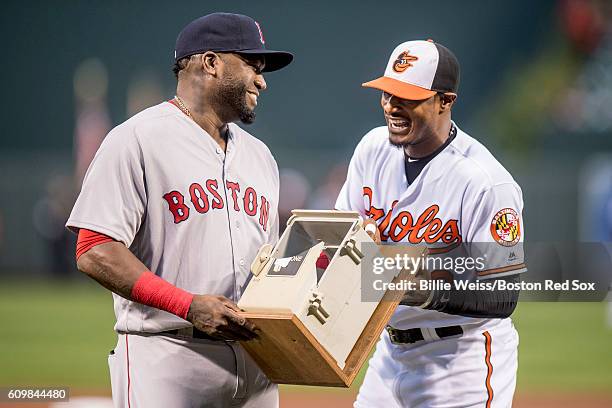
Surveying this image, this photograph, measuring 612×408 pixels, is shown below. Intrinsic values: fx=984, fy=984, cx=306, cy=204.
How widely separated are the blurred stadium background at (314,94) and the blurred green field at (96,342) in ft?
6.17

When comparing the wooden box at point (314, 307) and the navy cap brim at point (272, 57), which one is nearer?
the wooden box at point (314, 307)

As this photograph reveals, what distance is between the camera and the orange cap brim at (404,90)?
4.36 meters

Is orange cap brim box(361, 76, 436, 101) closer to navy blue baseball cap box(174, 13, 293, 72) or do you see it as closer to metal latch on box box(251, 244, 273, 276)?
navy blue baseball cap box(174, 13, 293, 72)

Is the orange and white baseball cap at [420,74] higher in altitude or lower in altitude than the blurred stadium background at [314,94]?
higher

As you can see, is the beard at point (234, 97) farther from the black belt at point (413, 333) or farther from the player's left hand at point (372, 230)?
the black belt at point (413, 333)

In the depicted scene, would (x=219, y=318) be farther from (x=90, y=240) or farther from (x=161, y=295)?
(x=90, y=240)

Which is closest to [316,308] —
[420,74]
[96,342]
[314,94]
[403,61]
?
[420,74]

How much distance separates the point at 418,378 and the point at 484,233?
27.6 inches

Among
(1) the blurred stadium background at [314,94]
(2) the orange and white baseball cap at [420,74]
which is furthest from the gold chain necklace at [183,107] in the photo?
(1) the blurred stadium background at [314,94]

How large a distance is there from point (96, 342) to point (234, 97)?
886 cm

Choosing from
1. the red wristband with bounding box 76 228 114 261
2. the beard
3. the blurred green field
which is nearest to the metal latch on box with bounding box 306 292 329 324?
the red wristband with bounding box 76 228 114 261

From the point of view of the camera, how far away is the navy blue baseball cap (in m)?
3.88

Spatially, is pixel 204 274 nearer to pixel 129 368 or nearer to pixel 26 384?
pixel 129 368

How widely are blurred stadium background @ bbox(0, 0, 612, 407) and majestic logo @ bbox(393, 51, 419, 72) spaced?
1348 centimetres
